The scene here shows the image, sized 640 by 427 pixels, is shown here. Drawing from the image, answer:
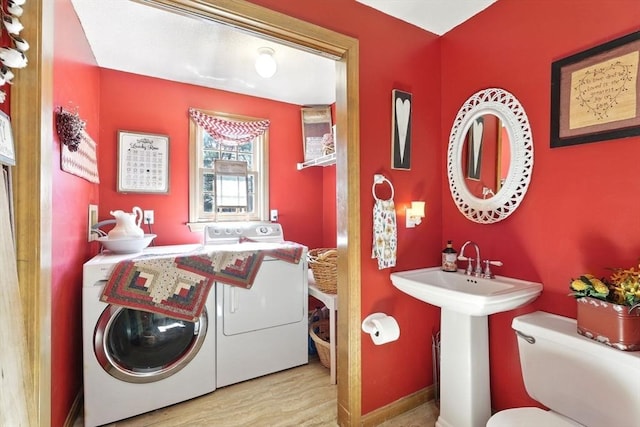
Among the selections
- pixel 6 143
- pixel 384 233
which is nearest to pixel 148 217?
pixel 6 143

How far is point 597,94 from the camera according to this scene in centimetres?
129

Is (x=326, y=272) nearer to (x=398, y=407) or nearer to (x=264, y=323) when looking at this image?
(x=264, y=323)

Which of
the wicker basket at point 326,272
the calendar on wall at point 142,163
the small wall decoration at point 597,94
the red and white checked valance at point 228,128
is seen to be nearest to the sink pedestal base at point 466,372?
the wicker basket at point 326,272

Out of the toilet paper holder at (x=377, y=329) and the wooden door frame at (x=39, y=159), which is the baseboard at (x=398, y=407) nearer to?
the toilet paper holder at (x=377, y=329)

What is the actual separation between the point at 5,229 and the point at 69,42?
139cm

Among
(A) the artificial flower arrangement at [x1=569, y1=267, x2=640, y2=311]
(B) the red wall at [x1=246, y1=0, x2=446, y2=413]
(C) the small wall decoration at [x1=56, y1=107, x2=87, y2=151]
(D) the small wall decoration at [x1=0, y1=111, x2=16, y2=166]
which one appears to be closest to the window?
(C) the small wall decoration at [x1=56, y1=107, x2=87, y2=151]

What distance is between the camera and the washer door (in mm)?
1743

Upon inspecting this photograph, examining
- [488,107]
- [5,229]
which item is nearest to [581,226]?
[488,107]

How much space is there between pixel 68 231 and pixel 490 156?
98.1 inches

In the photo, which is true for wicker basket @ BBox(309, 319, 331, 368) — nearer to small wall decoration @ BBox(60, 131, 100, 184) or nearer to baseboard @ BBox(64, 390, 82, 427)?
baseboard @ BBox(64, 390, 82, 427)

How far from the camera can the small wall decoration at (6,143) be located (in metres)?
0.86

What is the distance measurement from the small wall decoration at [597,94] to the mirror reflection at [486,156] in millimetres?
244

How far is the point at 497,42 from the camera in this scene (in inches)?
66.5

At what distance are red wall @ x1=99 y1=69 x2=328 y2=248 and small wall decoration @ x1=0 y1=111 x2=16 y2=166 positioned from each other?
1.75 meters
